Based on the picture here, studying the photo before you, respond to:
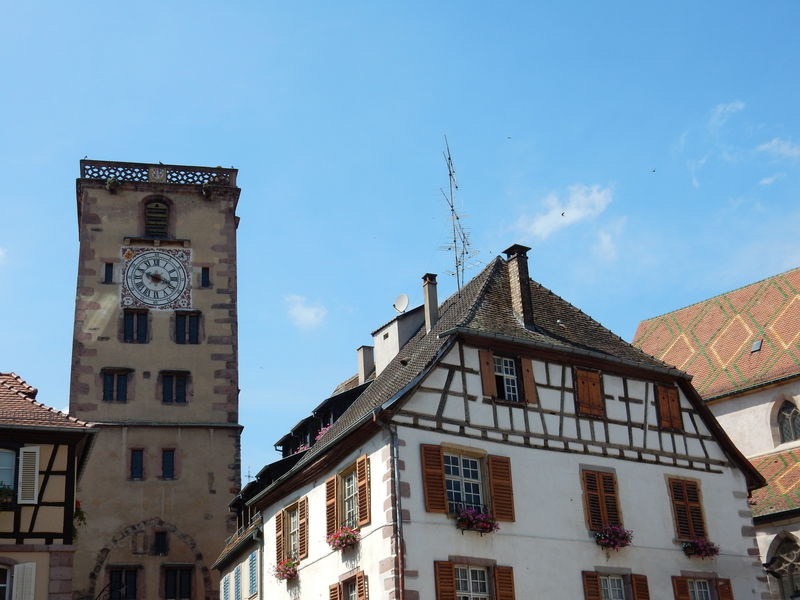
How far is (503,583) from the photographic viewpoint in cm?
2072

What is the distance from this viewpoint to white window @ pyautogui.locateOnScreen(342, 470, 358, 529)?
21837 millimetres

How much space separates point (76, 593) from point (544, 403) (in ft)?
59.9

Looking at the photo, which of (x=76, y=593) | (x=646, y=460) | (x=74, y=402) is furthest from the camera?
(x=74, y=402)

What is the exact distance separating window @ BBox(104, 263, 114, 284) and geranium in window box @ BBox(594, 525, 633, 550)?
22290 mm

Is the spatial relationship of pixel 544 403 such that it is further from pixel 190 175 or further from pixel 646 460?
pixel 190 175

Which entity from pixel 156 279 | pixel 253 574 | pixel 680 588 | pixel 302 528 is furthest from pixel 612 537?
pixel 156 279

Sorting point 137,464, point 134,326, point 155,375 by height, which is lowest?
point 137,464

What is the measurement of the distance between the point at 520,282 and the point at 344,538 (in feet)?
22.4

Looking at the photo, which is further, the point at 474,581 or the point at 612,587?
the point at 612,587

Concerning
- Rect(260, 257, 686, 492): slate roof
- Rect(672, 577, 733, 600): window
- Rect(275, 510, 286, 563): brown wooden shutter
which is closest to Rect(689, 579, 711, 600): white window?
Rect(672, 577, 733, 600): window

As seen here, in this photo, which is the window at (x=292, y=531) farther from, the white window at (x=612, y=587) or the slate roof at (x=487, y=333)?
the white window at (x=612, y=587)

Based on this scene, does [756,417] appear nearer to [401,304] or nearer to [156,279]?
[401,304]

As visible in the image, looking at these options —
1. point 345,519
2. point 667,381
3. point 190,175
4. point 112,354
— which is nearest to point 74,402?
point 112,354

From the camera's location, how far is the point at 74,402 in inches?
1470
